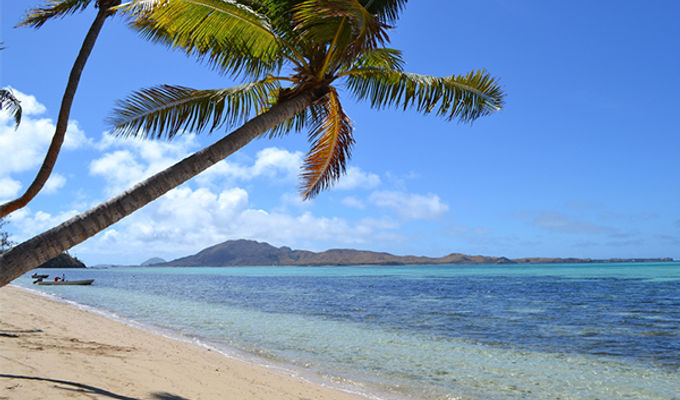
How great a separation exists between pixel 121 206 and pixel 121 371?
3.45 metres

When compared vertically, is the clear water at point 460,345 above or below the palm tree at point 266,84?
below

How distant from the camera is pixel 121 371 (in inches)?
248

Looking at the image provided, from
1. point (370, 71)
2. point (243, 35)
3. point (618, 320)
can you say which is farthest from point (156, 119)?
point (618, 320)

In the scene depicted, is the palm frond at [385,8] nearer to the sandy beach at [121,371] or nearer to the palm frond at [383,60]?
the palm frond at [383,60]

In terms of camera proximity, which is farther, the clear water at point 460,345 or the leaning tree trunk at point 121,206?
the clear water at point 460,345

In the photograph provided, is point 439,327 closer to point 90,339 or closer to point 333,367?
point 333,367

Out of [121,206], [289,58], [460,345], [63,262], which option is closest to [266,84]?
[289,58]

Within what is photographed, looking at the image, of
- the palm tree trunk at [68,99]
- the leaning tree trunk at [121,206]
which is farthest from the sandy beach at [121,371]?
the palm tree trunk at [68,99]

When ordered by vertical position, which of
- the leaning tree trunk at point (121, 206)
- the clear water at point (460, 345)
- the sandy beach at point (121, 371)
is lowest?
the clear water at point (460, 345)

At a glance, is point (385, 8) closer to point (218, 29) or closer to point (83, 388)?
point (218, 29)

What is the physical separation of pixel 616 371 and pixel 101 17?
11533 millimetres

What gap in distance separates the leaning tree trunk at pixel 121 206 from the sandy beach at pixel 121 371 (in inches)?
72.6

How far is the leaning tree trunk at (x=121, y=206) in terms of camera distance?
11.1 feet

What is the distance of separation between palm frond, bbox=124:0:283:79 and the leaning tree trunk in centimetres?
101
